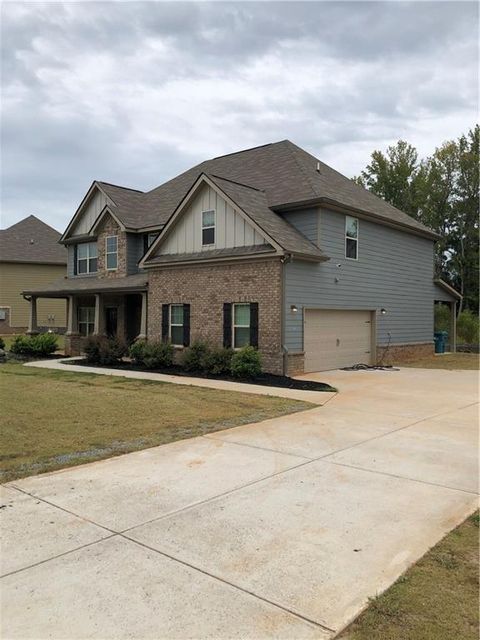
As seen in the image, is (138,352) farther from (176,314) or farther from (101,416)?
(101,416)

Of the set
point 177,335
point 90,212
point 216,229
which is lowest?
point 177,335

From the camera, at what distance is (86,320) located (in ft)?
81.0

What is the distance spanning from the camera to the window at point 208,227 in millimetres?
17156

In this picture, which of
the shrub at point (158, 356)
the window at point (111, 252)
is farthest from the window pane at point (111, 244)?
the shrub at point (158, 356)

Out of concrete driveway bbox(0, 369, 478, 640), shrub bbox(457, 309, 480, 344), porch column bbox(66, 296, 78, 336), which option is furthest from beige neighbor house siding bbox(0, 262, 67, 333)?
concrete driveway bbox(0, 369, 478, 640)

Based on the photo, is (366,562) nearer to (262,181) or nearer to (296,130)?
(262,181)

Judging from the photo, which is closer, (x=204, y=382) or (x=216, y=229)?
(x=204, y=382)

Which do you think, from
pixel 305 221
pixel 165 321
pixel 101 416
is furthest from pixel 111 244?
pixel 101 416

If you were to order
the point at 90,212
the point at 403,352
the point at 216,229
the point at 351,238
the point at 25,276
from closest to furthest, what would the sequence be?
1. the point at 216,229
2. the point at 351,238
3. the point at 403,352
4. the point at 90,212
5. the point at 25,276

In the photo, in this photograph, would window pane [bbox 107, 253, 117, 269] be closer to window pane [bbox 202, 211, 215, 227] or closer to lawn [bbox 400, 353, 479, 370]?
window pane [bbox 202, 211, 215, 227]

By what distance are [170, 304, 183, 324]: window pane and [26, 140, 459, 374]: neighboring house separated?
50 mm

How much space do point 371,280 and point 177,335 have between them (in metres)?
7.48

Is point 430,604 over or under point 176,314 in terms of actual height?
under

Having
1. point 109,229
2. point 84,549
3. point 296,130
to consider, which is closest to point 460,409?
point 84,549
